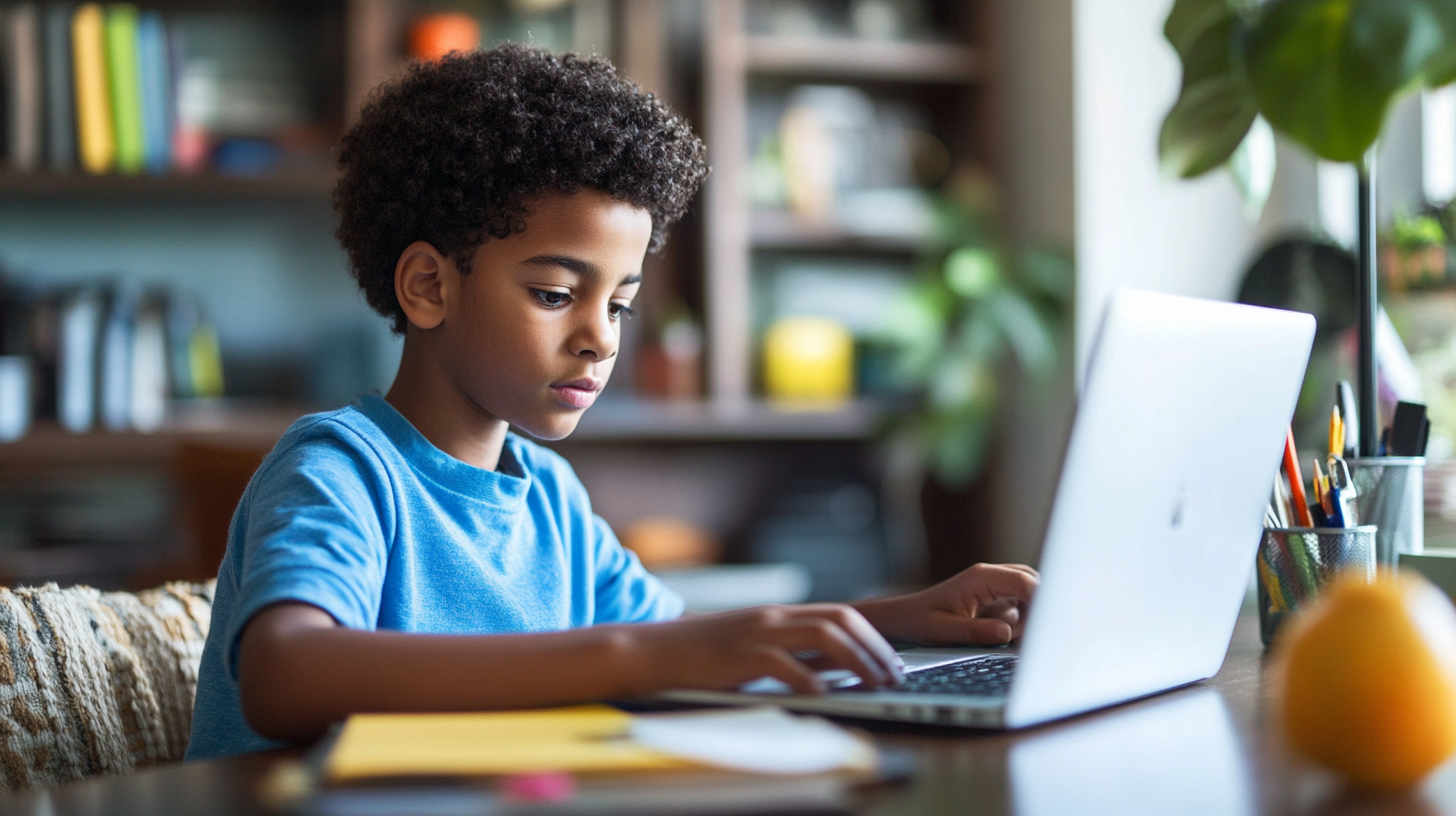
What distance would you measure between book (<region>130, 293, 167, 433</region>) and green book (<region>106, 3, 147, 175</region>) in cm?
30

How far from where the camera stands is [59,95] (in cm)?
245

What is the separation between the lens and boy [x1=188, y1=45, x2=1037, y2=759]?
0.64 m

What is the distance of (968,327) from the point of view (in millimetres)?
2682

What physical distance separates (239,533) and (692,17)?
7.50 ft

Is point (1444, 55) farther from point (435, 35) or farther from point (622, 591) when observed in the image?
point (435, 35)

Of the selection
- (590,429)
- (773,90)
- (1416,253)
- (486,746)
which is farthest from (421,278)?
(773,90)

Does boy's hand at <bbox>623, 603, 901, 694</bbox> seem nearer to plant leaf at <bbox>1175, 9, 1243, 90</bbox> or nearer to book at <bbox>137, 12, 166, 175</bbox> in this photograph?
plant leaf at <bbox>1175, 9, 1243, 90</bbox>

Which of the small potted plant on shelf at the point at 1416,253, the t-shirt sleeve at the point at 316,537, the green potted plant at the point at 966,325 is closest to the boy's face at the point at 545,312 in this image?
the t-shirt sleeve at the point at 316,537

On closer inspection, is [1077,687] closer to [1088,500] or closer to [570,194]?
[1088,500]

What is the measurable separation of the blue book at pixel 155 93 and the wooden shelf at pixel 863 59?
117cm

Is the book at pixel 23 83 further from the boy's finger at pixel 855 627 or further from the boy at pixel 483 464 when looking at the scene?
the boy's finger at pixel 855 627

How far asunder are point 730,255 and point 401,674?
2.20 meters

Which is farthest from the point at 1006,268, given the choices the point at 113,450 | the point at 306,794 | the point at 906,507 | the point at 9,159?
the point at 306,794

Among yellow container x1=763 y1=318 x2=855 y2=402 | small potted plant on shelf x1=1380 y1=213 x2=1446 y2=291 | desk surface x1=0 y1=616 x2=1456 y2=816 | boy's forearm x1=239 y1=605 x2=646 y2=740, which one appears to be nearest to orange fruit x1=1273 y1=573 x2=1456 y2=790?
desk surface x1=0 y1=616 x2=1456 y2=816
